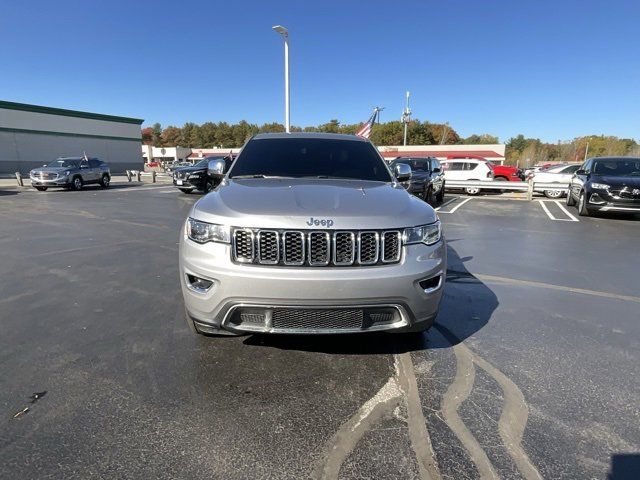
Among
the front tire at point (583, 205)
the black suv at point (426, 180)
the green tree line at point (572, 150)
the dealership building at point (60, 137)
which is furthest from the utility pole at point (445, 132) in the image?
the front tire at point (583, 205)

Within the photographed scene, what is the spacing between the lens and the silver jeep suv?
2625 mm

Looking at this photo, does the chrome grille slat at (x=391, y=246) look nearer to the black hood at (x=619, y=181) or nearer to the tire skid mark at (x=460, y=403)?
the tire skid mark at (x=460, y=403)

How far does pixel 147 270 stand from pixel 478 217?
31.1ft

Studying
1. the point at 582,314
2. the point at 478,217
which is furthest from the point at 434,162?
the point at 582,314

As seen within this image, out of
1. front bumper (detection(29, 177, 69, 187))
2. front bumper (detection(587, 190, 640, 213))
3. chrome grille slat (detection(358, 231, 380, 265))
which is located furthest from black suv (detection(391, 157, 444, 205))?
front bumper (detection(29, 177, 69, 187))

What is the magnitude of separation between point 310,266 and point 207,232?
77 centimetres

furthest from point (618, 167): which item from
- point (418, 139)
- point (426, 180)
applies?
point (418, 139)

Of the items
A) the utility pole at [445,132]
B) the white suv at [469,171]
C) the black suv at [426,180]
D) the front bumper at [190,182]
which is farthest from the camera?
the utility pole at [445,132]

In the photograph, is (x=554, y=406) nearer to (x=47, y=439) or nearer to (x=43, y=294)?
(x=47, y=439)

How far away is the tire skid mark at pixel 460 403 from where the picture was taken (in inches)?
85.0

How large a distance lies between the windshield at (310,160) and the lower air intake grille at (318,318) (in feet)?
5.76

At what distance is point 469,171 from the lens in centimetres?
1925

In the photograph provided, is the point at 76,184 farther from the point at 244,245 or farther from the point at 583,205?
the point at 583,205

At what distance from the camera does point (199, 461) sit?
7.09 feet
